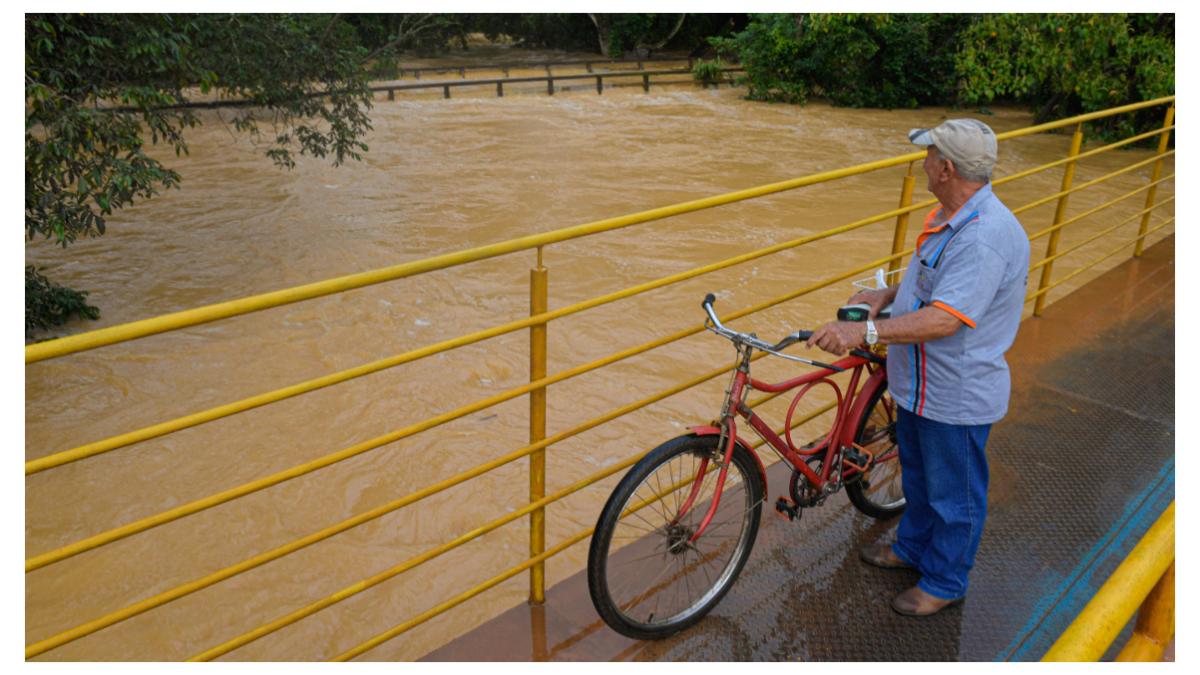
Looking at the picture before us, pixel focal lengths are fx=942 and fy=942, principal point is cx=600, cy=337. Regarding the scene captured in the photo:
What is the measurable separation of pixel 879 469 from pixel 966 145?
1515 mm

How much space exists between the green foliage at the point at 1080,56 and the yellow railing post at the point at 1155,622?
14329mm

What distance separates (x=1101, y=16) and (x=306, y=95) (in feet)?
36.5

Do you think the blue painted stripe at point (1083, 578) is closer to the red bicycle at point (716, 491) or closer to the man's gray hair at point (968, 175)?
the red bicycle at point (716, 491)

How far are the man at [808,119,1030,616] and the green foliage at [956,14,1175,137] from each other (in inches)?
511

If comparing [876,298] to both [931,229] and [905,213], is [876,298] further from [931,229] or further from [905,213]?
[905,213]

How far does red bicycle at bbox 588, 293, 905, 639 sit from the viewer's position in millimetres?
2887

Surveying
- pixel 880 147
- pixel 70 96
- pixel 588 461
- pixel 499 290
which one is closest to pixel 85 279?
pixel 70 96

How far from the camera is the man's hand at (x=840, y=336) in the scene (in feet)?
9.09

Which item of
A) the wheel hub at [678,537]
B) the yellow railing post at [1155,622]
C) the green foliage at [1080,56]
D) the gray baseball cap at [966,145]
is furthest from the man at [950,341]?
the green foliage at [1080,56]

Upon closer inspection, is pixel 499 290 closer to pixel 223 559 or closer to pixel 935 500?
pixel 223 559

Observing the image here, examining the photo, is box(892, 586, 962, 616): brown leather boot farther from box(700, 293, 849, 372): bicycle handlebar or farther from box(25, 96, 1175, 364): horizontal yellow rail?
box(25, 96, 1175, 364): horizontal yellow rail

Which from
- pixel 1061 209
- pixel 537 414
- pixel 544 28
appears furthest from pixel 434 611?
pixel 544 28

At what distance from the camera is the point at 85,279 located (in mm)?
10727

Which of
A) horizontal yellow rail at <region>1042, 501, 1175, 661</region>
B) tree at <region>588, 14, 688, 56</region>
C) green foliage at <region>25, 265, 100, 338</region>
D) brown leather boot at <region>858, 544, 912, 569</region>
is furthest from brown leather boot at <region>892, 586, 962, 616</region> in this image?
tree at <region>588, 14, 688, 56</region>
